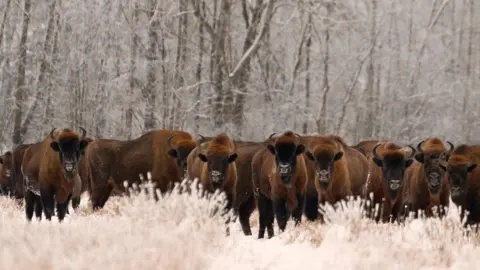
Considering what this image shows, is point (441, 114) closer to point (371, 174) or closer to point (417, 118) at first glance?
point (417, 118)

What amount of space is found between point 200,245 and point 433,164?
6.42 metres

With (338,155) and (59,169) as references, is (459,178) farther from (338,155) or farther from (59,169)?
(59,169)

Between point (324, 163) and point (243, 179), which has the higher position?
point (324, 163)

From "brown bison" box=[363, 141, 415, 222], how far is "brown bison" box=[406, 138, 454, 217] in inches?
9.2

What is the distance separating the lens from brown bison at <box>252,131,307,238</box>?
11.5m

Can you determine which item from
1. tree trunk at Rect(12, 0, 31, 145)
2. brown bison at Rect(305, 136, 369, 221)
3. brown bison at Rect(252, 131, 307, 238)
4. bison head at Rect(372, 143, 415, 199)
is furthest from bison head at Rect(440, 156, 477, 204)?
tree trunk at Rect(12, 0, 31, 145)

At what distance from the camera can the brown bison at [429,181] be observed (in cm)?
1264

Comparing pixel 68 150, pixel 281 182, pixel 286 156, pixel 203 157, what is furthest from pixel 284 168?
A: pixel 68 150

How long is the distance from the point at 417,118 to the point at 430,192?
2923 cm

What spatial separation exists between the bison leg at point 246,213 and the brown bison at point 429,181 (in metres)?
2.80

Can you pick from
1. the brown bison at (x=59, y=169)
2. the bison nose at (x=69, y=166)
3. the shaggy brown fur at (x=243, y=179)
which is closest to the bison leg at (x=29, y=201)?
the brown bison at (x=59, y=169)

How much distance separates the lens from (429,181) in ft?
41.5

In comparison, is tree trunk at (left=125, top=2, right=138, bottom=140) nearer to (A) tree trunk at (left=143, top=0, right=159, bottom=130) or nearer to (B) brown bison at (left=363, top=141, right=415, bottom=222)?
(A) tree trunk at (left=143, top=0, right=159, bottom=130)

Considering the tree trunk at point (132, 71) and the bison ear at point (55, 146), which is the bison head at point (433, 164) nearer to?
the bison ear at point (55, 146)
